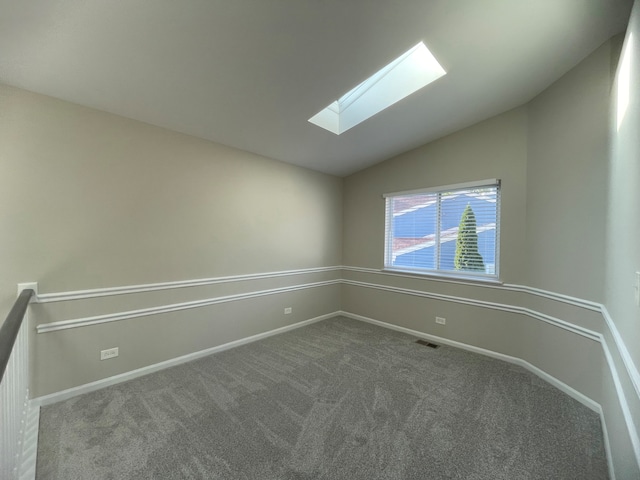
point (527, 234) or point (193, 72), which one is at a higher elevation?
point (193, 72)

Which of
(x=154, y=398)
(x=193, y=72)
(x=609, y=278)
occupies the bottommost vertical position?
(x=154, y=398)

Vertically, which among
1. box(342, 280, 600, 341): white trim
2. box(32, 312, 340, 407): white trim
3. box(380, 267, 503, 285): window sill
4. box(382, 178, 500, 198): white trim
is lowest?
box(32, 312, 340, 407): white trim

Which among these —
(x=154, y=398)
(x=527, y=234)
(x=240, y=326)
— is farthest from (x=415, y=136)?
(x=154, y=398)

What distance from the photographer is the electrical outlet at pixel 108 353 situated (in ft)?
7.23

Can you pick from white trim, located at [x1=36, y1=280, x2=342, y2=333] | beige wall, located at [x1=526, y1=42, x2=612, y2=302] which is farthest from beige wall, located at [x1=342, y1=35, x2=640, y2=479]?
white trim, located at [x1=36, y1=280, x2=342, y2=333]

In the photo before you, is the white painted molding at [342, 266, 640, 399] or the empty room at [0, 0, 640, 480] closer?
the white painted molding at [342, 266, 640, 399]

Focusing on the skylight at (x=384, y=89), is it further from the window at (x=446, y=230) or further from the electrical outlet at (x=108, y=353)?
the electrical outlet at (x=108, y=353)

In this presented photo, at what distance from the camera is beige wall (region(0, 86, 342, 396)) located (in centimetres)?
187

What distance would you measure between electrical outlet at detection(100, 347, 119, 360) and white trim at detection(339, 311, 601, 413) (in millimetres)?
3117

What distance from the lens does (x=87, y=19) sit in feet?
4.49

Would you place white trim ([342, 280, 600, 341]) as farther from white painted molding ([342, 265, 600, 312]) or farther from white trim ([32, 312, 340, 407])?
white trim ([32, 312, 340, 407])

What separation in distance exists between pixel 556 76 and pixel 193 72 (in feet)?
10.1

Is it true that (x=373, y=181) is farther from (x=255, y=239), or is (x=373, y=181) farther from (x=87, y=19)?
(x=87, y=19)

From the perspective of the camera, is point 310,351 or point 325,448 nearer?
point 325,448
